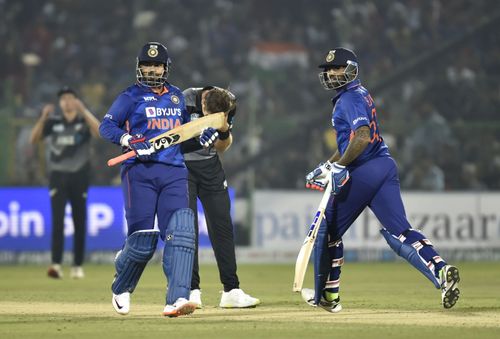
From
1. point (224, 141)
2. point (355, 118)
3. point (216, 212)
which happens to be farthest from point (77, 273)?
point (355, 118)

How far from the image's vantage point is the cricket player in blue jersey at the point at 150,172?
7457mm

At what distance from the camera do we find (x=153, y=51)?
7613 mm

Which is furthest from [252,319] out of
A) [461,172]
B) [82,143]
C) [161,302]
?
[461,172]

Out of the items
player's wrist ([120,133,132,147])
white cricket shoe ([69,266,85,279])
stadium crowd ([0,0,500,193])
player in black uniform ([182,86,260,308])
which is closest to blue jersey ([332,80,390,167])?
player in black uniform ([182,86,260,308])

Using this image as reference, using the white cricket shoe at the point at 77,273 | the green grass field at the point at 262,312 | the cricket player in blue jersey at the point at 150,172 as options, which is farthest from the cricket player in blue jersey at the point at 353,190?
the white cricket shoe at the point at 77,273

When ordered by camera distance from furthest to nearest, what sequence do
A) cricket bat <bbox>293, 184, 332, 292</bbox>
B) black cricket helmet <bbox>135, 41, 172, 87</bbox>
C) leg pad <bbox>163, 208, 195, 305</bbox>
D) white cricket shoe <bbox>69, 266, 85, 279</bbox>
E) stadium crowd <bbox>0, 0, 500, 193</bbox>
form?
stadium crowd <bbox>0, 0, 500, 193</bbox> → white cricket shoe <bbox>69, 266, 85, 279</bbox> → cricket bat <bbox>293, 184, 332, 292</bbox> → black cricket helmet <bbox>135, 41, 172, 87</bbox> → leg pad <bbox>163, 208, 195, 305</bbox>

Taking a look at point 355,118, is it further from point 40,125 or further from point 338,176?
point 40,125

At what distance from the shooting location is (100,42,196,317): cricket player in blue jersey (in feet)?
24.5

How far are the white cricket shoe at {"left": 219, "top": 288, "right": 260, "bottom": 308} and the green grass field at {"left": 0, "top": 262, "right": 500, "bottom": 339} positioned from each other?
0.29 feet

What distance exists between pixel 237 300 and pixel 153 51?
2.18 m

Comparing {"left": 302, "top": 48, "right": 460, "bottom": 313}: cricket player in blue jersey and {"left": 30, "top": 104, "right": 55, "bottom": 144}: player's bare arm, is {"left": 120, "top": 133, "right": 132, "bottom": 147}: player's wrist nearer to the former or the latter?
{"left": 302, "top": 48, "right": 460, "bottom": 313}: cricket player in blue jersey

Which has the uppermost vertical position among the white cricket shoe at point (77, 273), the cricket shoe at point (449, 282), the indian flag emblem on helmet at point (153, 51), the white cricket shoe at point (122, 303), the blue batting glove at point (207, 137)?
the indian flag emblem on helmet at point (153, 51)

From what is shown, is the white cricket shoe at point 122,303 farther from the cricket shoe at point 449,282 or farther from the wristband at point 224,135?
the cricket shoe at point 449,282

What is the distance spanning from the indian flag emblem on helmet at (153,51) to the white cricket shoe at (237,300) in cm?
212
